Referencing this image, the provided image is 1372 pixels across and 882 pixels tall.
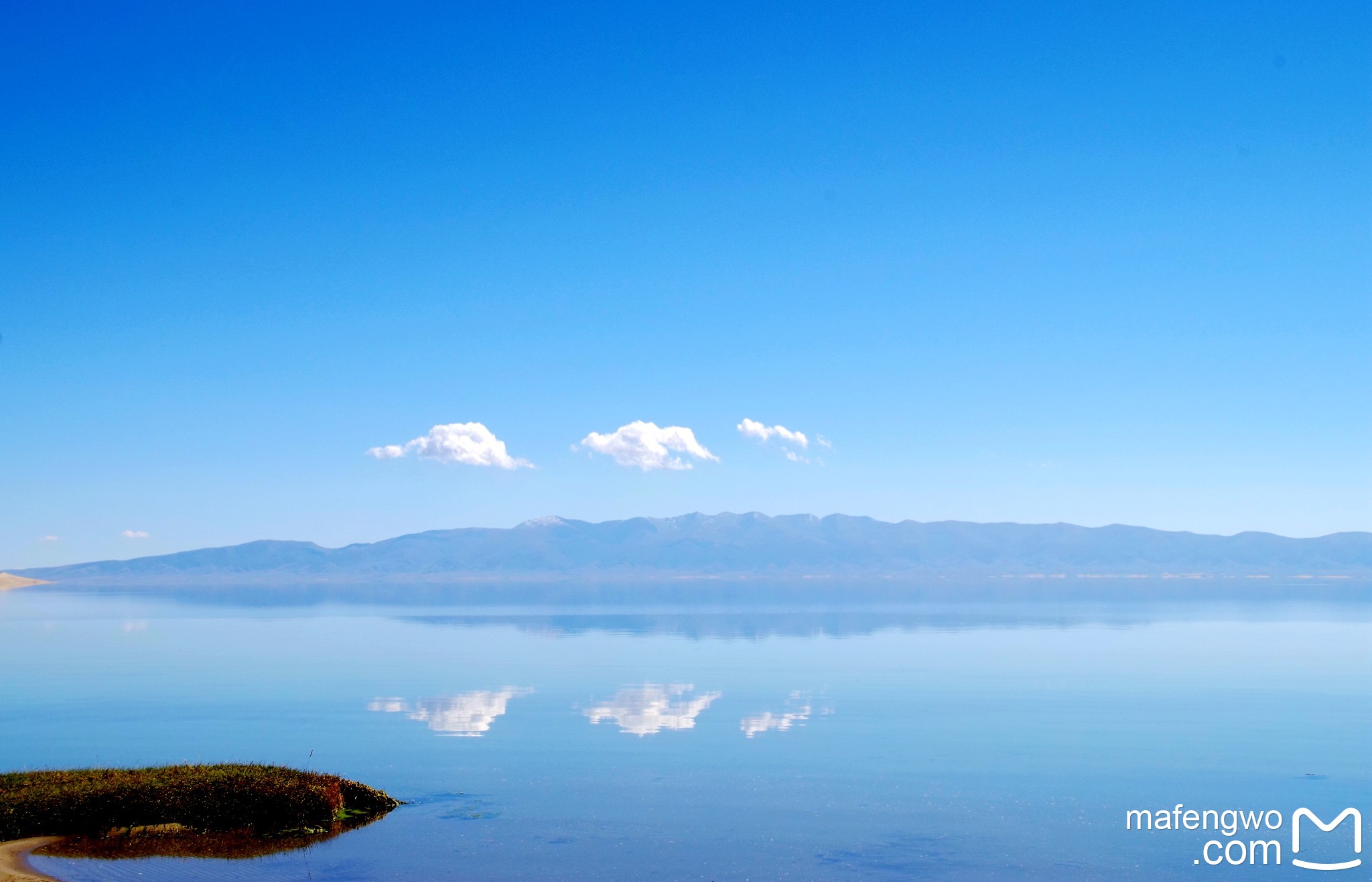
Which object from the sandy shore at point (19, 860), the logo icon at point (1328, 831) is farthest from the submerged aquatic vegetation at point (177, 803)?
the logo icon at point (1328, 831)

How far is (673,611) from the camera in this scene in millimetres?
147875

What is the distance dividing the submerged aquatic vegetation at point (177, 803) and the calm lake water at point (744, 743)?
57.5 inches

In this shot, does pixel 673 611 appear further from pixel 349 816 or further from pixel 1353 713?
pixel 349 816

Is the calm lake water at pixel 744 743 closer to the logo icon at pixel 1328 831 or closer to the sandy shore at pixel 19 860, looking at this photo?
the logo icon at pixel 1328 831

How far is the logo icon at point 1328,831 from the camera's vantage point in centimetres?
2392

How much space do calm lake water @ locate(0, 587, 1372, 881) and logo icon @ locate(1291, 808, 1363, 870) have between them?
0.89 ft

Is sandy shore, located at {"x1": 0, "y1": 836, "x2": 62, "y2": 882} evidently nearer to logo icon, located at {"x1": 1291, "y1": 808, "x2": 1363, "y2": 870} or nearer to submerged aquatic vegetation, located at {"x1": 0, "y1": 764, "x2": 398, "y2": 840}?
submerged aquatic vegetation, located at {"x1": 0, "y1": 764, "x2": 398, "y2": 840}

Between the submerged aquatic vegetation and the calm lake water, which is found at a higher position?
the submerged aquatic vegetation

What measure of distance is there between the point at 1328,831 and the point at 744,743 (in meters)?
18.2

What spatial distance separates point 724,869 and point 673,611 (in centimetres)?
12533

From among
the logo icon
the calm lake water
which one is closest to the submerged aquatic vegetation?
the calm lake water

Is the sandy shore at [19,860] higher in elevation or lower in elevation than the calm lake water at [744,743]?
higher

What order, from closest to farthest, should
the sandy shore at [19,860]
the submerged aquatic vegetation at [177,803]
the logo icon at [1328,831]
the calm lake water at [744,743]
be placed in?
the sandy shore at [19,860] → the logo icon at [1328,831] → the calm lake water at [744,743] → the submerged aquatic vegetation at [177,803]

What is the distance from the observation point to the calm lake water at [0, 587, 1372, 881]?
24.6 meters
